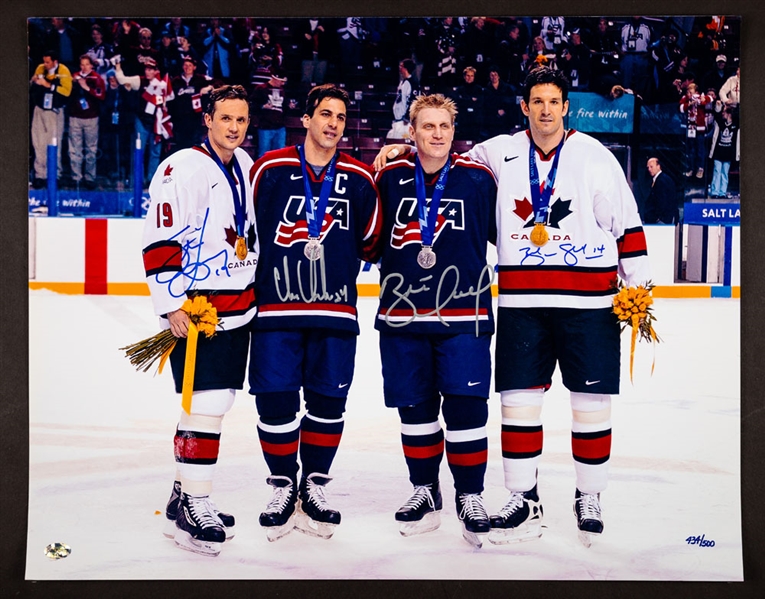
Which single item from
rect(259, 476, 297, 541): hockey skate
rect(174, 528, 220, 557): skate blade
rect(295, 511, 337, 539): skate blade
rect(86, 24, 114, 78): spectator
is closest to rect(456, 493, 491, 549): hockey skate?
rect(295, 511, 337, 539): skate blade

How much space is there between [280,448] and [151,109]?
49.7 inches

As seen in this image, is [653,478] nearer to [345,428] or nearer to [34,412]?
[345,428]

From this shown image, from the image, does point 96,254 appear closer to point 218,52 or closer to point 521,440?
point 218,52

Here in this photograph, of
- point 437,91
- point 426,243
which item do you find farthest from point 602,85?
point 426,243

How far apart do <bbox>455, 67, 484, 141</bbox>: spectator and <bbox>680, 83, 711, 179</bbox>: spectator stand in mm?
734

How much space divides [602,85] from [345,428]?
58.6 inches

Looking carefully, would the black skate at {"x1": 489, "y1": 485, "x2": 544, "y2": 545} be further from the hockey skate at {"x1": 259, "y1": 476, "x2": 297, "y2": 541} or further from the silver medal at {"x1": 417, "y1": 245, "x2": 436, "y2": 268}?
the silver medal at {"x1": 417, "y1": 245, "x2": 436, "y2": 268}

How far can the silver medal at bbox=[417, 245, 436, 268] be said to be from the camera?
263cm

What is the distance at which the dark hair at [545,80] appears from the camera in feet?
9.11

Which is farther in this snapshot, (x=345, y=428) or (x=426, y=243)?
(x=345, y=428)

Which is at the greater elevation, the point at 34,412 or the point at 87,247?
the point at 87,247

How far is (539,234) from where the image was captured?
2.68m

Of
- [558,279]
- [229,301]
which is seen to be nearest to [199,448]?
[229,301]

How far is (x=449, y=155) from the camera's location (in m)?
2.68
